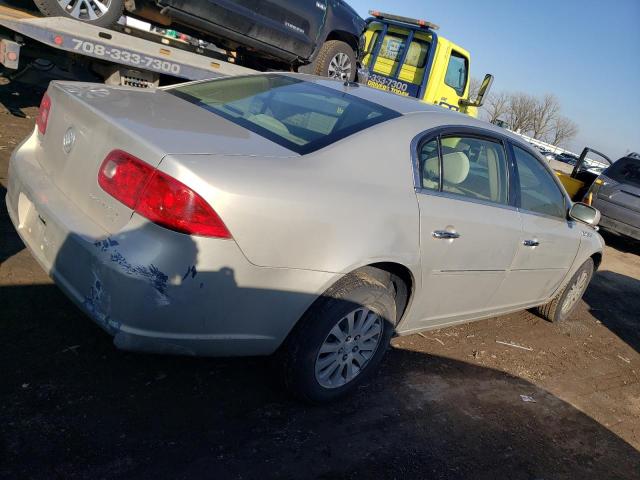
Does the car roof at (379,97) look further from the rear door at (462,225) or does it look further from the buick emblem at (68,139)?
the buick emblem at (68,139)

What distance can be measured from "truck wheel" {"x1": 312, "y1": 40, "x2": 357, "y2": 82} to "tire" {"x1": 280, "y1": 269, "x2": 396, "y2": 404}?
5.59m

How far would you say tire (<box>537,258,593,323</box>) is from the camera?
5.00 metres

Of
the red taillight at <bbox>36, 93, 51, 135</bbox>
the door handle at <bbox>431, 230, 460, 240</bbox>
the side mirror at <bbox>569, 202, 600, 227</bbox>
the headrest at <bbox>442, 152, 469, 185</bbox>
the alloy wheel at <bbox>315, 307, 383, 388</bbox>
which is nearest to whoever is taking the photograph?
the alloy wheel at <bbox>315, 307, 383, 388</bbox>

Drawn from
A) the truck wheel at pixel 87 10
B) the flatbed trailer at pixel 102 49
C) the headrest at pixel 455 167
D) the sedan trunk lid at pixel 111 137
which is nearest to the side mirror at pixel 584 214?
the headrest at pixel 455 167

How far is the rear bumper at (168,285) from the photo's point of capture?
7.14 feet

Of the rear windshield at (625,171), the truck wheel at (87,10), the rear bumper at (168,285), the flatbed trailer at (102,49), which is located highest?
the rear windshield at (625,171)

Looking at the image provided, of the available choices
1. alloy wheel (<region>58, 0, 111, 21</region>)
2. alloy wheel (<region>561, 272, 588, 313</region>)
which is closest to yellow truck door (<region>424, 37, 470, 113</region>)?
alloy wheel (<region>561, 272, 588, 313</region>)

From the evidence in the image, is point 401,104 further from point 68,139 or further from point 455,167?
point 68,139

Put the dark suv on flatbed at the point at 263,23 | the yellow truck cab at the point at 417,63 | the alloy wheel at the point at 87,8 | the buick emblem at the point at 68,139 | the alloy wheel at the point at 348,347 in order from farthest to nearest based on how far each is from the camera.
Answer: the yellow truck cab at the point at 417,63 < the dark suv on flatbed at the point at 263,23 < the alloy wheel at the point at 87,8 < the alloy wheel at the point at 348,347 < the buick emblem at the point at 68,139

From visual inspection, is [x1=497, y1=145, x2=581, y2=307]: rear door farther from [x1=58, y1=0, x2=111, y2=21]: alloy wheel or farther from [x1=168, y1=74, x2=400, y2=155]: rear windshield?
[x1=58, y1=0, x2=111, y2=21]: alloy wheel

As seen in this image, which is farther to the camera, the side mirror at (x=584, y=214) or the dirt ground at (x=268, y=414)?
the side mirror at (x=584, y=214)

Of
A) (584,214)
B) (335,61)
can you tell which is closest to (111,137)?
(584,214)

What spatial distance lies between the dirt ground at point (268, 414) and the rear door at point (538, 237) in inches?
23.4

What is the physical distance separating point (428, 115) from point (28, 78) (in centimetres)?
650
